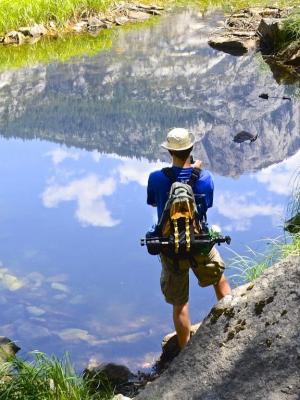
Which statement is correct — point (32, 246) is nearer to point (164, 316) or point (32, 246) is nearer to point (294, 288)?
point (164, 316)

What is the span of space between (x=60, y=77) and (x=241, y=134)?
20.9 feet

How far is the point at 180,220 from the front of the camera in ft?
15.5

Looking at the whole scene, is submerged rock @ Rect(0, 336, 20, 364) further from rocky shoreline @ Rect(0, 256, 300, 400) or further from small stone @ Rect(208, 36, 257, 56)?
small stone @ Rect(208, 36, 257, 56)

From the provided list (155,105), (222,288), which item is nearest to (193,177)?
(222,288)

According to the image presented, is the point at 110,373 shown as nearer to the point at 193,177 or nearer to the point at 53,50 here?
the point at 193,177

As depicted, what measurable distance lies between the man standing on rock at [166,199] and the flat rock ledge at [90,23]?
1618 cm

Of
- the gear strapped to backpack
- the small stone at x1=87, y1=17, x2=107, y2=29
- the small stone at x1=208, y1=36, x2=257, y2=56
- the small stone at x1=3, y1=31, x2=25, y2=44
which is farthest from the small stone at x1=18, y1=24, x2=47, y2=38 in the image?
the gear strapped to backpack

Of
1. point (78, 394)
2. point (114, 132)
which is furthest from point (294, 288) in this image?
point (114, 132)

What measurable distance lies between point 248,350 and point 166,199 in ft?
4.47

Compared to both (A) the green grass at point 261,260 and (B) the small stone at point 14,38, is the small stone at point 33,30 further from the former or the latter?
(A) the green grass at point 261,260

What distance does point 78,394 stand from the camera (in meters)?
4.63

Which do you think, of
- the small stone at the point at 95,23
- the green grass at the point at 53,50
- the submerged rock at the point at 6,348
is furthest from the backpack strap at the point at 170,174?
the small stone at the point at 95,23

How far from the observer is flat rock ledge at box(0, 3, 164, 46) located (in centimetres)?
2048

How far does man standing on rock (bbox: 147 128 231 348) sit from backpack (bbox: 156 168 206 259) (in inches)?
2.9
